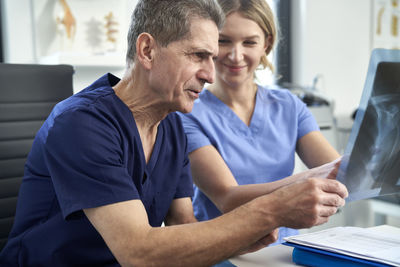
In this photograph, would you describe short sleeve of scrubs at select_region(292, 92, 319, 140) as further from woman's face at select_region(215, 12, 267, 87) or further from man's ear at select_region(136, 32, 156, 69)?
man's ear at select_region(136, 32, 156, 69)

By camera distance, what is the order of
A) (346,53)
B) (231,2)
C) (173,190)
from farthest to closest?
(346,53) < (231,2) < (173,190)

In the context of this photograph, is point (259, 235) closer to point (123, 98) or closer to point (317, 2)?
point (123, 98)

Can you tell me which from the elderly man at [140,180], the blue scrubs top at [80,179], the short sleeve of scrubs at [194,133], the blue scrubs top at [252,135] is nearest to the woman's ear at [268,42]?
the blue scrubs top at [252,135]

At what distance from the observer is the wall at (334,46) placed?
3225 mm

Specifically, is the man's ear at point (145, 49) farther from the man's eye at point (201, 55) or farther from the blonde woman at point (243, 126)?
the blonde woman at point (243, 126)

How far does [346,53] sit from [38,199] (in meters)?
Answer: 2.98

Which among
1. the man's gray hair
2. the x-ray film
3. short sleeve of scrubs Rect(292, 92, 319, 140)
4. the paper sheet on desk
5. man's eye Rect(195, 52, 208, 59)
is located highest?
the man's gray hair

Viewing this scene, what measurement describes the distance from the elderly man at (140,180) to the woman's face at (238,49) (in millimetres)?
333

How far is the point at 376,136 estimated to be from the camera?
0.79 meters

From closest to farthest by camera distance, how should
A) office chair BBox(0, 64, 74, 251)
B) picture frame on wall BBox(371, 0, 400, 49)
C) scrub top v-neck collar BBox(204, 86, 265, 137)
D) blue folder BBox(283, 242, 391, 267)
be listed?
blue folder BBox(283, 242, 391, 267), office chair BBox(0, 64, 74, 251), scrub top v-neck collar BBox(204, 86, 265, 137), picture frame on wall BBox(371, 0, 400, 49)

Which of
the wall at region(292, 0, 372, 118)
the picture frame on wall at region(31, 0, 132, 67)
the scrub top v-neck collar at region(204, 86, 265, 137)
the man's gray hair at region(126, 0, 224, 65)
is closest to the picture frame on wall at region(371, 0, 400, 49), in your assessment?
the wall at region(292, 0, 372, 118)

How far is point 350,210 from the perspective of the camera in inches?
120

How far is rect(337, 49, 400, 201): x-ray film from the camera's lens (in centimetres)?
75

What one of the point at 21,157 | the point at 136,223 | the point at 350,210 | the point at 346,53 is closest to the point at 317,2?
the point at 346,53
